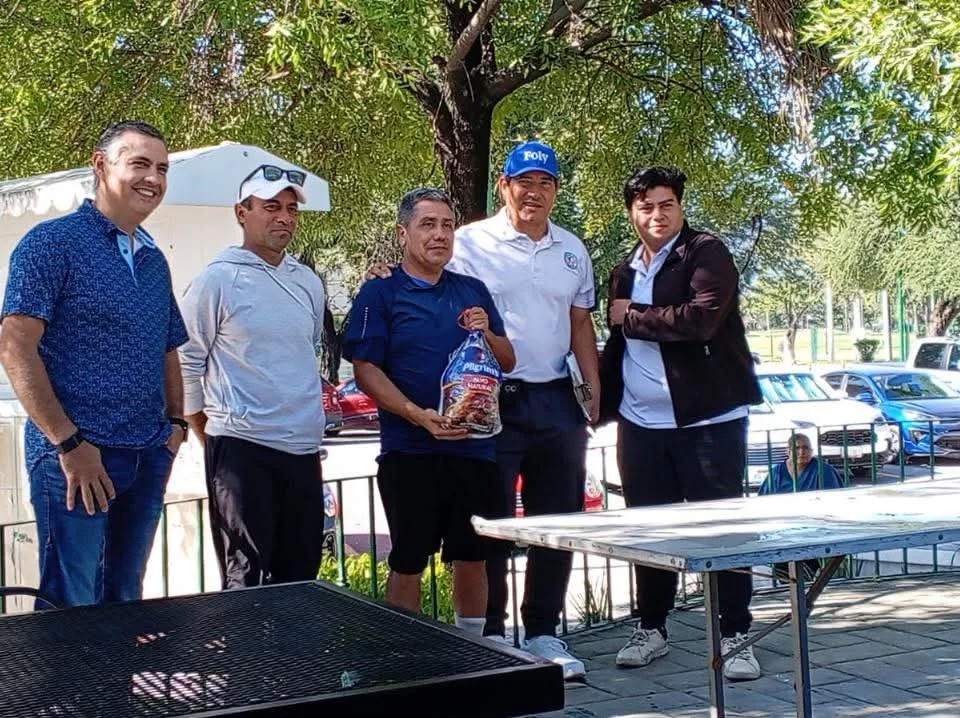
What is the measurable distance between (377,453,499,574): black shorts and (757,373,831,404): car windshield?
12.7 m

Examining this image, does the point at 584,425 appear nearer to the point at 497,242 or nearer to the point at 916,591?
the point at 497,242

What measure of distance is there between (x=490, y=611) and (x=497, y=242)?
1503mm

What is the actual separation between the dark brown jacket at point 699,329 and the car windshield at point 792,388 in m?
12.1

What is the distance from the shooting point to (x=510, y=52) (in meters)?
8.66

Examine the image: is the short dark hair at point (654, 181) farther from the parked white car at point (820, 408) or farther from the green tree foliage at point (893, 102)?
the parked white car at point (820, 408)

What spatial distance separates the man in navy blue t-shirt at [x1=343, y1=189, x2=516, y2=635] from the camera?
4609 mm

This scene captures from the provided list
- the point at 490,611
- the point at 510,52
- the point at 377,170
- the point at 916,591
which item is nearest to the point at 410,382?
the point at 490,611

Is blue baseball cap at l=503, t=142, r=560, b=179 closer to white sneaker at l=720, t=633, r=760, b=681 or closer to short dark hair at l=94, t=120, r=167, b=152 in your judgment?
short dark hair at l=94, t=120, r=167, b=152

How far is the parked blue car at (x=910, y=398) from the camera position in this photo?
62.5ft

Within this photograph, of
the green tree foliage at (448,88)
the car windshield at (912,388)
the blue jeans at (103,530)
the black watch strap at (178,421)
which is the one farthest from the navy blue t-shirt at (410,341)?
the car windshield at (912,388)

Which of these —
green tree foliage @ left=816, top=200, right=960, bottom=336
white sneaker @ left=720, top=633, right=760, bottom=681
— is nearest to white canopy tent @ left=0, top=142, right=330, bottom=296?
white sneaker @ left=720, top=633, right=760, bottom=681

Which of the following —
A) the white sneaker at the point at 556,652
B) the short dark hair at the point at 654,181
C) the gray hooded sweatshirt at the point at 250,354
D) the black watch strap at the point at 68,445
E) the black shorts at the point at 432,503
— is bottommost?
the white sneaker at the point at 556,652

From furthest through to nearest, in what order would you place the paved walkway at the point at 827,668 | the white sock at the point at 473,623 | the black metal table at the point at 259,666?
the paved walkway at the point at 827,668 < the white sock at the point at 473,623 < the black metal table at the point at 259,666

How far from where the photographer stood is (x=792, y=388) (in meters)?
17.4
